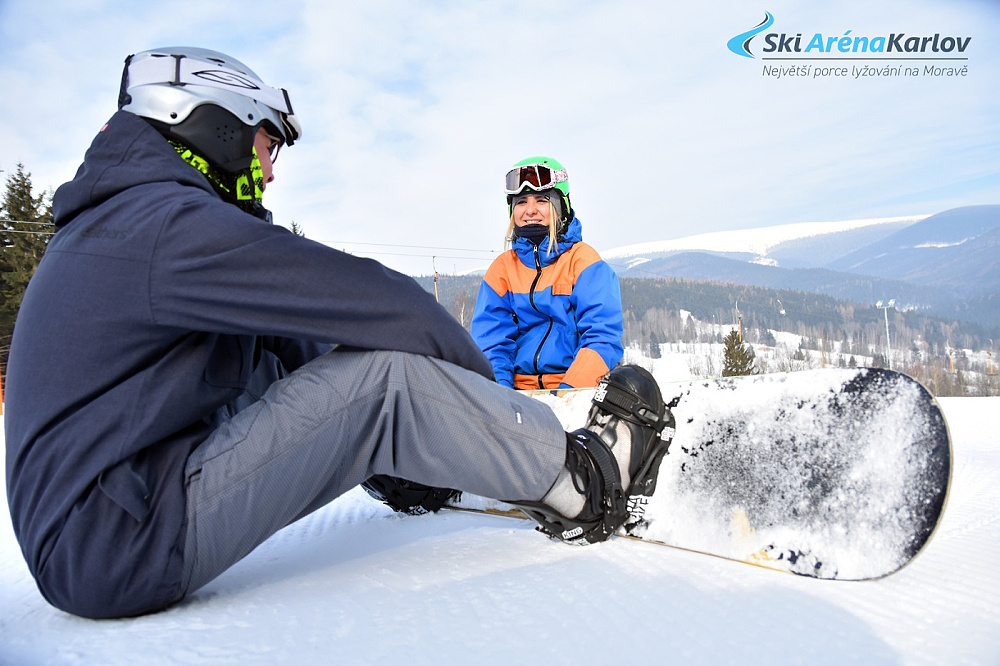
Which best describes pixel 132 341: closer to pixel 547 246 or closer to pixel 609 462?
pixel 609 462

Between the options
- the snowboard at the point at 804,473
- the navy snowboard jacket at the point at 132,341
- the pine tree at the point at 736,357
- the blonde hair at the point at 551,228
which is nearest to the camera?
the navy snowboard jacket at the point at 132,341

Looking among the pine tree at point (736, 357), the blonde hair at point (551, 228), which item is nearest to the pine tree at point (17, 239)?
the blonde hair at point (551, 228)

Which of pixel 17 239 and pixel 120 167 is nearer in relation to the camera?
pixel 120 167

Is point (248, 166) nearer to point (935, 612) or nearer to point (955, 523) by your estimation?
point (935, 612)

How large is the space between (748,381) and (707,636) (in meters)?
0.83

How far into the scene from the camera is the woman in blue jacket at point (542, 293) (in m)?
3.25

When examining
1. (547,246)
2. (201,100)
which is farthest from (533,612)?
(547,246)

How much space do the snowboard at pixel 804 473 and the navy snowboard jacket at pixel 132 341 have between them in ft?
2.82

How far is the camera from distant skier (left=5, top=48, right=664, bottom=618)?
115 centimetres

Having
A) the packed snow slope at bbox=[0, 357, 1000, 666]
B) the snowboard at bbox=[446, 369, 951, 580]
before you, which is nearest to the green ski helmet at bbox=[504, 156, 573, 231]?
the snowboard at bbox=[446, 369, 951, 580]

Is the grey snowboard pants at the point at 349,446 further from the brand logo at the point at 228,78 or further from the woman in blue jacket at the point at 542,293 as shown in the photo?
the woman in blue jacket at the point at 542,293

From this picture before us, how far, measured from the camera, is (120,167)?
1280mm

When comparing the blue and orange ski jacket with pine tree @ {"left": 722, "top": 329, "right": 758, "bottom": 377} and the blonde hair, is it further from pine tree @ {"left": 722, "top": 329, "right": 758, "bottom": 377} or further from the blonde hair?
pine tree @ {"left": 722, "top": 329, "right": 758, "bottom": 377}

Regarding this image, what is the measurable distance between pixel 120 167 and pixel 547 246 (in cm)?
245
